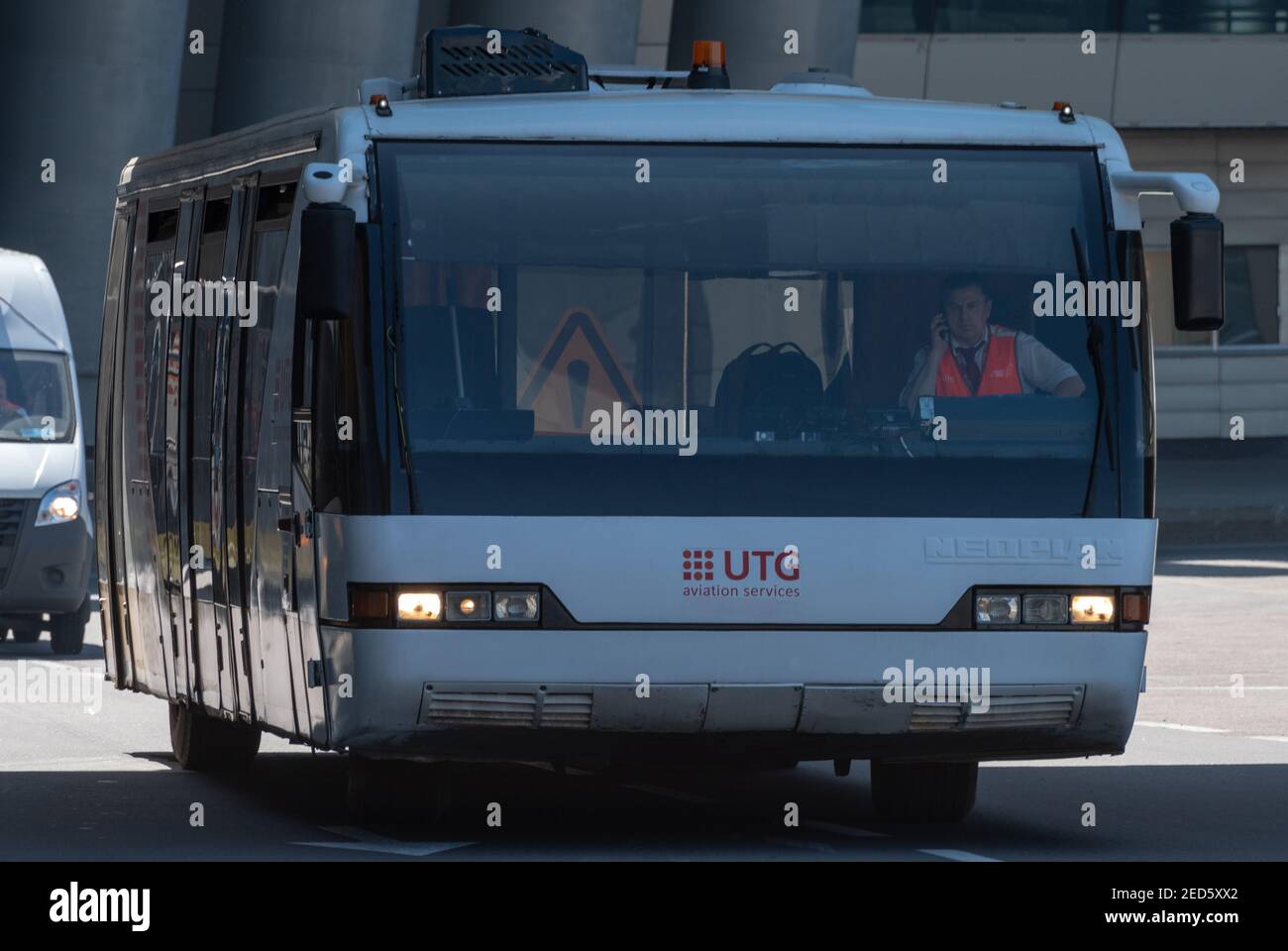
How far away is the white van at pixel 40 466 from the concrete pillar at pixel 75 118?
13522mm

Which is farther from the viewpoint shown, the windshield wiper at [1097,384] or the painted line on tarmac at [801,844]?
the painted line on tarmac at [801,844]

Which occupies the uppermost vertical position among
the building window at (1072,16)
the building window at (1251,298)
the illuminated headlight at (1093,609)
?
the building window at (1072,16)

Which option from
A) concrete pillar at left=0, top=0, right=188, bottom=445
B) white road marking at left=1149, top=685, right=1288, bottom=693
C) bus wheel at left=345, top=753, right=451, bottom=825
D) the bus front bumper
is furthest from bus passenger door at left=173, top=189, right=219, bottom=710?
concrete pillar at left=0, top=0, right=188, bottom=445

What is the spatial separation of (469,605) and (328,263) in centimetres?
124

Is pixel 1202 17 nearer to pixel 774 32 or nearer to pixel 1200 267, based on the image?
pixel 774 32

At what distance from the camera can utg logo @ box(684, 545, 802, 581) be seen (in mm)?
10477

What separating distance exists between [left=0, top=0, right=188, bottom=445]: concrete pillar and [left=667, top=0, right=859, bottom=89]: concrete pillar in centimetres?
936

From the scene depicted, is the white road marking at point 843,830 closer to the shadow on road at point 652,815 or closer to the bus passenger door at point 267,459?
the shadow on road at point 652,815

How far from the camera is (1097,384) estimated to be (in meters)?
10.9

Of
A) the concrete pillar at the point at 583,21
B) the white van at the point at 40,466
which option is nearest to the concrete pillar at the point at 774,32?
the concrete pillar at the point at 583,21

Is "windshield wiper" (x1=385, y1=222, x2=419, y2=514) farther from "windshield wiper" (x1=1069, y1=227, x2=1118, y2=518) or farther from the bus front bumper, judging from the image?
"windshield wiper" (x1=1069, y1=227, x2=1118, y2=518)

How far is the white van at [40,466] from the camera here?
21453mm
